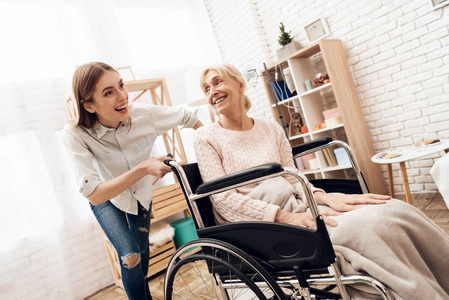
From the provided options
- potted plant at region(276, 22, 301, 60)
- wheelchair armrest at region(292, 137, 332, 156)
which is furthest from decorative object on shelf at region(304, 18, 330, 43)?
wheelchair armrest at region(292, 137, 332, 156)

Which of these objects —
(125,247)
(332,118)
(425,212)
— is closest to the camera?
(125,247)

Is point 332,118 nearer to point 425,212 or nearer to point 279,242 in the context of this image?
point 425,212

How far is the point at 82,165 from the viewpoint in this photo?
49.3 inches

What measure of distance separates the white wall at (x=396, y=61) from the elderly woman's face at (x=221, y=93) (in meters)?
1.83

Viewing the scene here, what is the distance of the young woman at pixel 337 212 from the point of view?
83 cm

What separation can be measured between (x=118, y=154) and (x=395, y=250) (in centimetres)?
118

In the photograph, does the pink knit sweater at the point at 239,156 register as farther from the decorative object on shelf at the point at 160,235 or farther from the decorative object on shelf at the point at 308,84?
the decorative object on shelf at the point at 308,84

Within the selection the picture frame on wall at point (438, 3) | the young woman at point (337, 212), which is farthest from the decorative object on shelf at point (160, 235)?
the picture frame on wall at point (438, 3)

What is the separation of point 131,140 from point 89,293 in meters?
1.72

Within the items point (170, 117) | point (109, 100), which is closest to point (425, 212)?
point (170, 117)

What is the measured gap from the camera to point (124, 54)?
3.03 metres

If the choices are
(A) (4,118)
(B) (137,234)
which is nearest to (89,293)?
(B) (137,234)

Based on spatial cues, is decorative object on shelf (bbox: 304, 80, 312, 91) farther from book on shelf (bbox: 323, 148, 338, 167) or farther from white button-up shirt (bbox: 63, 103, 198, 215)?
white button-up shirt (bbox: 63, 103, 198, 215)

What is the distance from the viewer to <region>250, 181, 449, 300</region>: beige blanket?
31.7 inches
